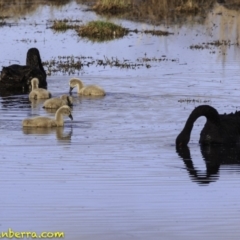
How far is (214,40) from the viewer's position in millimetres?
29984

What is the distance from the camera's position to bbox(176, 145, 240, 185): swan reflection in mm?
11867

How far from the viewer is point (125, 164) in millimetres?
12383

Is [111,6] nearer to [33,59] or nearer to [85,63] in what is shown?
[85,63]

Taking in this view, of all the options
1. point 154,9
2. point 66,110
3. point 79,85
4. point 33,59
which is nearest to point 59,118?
point 66,110

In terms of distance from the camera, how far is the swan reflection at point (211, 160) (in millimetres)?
11867

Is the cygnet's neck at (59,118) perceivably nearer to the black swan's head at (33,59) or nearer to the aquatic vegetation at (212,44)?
the black swan's head at (33,59)

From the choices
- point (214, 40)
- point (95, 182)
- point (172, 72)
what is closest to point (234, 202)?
point (95, 182)

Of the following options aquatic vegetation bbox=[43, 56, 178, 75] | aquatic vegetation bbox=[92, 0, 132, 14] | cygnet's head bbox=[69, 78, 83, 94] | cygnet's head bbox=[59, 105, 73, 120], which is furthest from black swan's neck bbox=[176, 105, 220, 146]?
aquatic vegetation bbox=[92, 0, 132, 14]

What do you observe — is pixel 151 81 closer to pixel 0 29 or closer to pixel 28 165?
pixel 28 165

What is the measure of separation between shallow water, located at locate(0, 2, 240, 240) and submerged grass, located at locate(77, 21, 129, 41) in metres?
8.45

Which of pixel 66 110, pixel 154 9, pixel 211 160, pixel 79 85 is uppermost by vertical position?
pixel 154 9

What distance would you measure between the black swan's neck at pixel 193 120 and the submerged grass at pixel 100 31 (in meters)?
17.6

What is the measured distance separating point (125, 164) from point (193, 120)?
1783 millimetres

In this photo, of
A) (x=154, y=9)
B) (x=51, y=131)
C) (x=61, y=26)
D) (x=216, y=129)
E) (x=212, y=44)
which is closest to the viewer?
(x=216, y=129)
